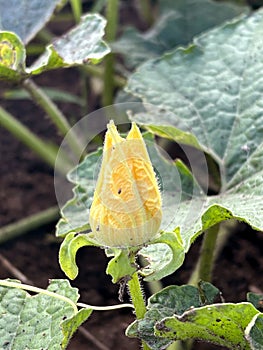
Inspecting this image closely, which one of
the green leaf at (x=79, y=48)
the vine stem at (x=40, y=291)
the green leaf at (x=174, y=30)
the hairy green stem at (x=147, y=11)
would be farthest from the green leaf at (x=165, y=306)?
the hairy green stem at (x=147, y=11)

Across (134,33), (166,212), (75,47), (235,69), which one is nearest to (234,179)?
(166,212)

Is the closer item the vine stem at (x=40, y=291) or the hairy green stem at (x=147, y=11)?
the vine stem at (x=40, y=291)

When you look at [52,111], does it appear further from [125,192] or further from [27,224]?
[125,192]

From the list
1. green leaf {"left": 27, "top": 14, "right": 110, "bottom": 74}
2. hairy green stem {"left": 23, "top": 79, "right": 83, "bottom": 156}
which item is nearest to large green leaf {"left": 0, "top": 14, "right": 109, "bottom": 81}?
green leaf {"left": 27, "top": 14, "right": 110, "bottom": 74}

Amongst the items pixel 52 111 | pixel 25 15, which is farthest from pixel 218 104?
pixel 25 15

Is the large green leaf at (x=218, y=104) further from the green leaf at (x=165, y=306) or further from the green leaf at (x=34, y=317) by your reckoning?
the green leaf at (x=34, y=317)

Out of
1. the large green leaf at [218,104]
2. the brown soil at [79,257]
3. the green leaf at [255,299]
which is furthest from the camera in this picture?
the brown soil at [79,257]

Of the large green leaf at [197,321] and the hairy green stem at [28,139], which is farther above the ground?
the large green leaf at [197,321]
